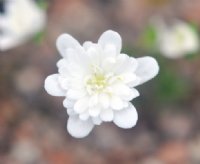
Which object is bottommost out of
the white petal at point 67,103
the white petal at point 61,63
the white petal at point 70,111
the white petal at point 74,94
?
the white petal at point 70,111

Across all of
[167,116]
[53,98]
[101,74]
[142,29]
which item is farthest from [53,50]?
[101,74]

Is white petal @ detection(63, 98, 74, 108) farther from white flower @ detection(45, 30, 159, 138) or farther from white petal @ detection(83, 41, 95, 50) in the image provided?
white petal @ detection(83, 41, 95, 50)

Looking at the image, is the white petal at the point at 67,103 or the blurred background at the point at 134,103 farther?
the blurred background at the point at 134,103

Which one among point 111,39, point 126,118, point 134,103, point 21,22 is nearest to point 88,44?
point 111,39

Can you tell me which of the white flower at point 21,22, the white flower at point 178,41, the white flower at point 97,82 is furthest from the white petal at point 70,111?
the white flower at point 178,41

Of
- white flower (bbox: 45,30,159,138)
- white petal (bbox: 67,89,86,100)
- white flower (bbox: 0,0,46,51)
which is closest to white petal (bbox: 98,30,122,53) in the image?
white flower (bbox: 45,30,159,138)

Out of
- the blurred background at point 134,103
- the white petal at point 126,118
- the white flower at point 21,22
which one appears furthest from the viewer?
the blurred background at point 134,103

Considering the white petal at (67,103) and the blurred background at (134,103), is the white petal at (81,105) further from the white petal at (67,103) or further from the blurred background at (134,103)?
the blurred background at (134,103)
